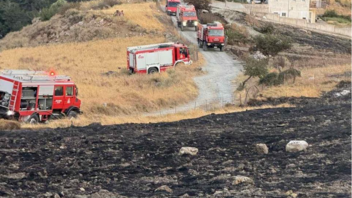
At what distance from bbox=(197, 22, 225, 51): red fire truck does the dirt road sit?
767 mm

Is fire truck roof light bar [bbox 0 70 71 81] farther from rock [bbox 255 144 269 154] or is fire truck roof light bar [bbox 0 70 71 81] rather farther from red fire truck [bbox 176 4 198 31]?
red fire truck [bbox 176 4 198 31]

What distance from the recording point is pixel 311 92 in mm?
37219

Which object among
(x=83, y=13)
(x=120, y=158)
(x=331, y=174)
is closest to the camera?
(x=331, y=174)

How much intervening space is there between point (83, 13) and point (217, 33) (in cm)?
2403

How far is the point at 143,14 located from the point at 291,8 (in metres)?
Result: 26.8

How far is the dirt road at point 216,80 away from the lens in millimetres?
38428

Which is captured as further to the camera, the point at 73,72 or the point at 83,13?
the point at 83,13

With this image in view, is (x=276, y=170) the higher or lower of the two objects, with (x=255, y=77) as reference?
higher

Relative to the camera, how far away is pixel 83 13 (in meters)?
79.1

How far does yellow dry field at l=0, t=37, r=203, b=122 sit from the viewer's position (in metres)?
35.3

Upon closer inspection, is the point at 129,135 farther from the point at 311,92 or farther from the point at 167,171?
the point at 311,92

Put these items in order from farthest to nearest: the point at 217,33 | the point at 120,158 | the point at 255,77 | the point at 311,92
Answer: the point at 217,33 → the point at 255,77 → the point at 311,92 → the point at 120,158

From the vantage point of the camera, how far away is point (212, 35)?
2402 inches

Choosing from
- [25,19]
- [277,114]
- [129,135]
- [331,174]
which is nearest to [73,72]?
[277,114]
